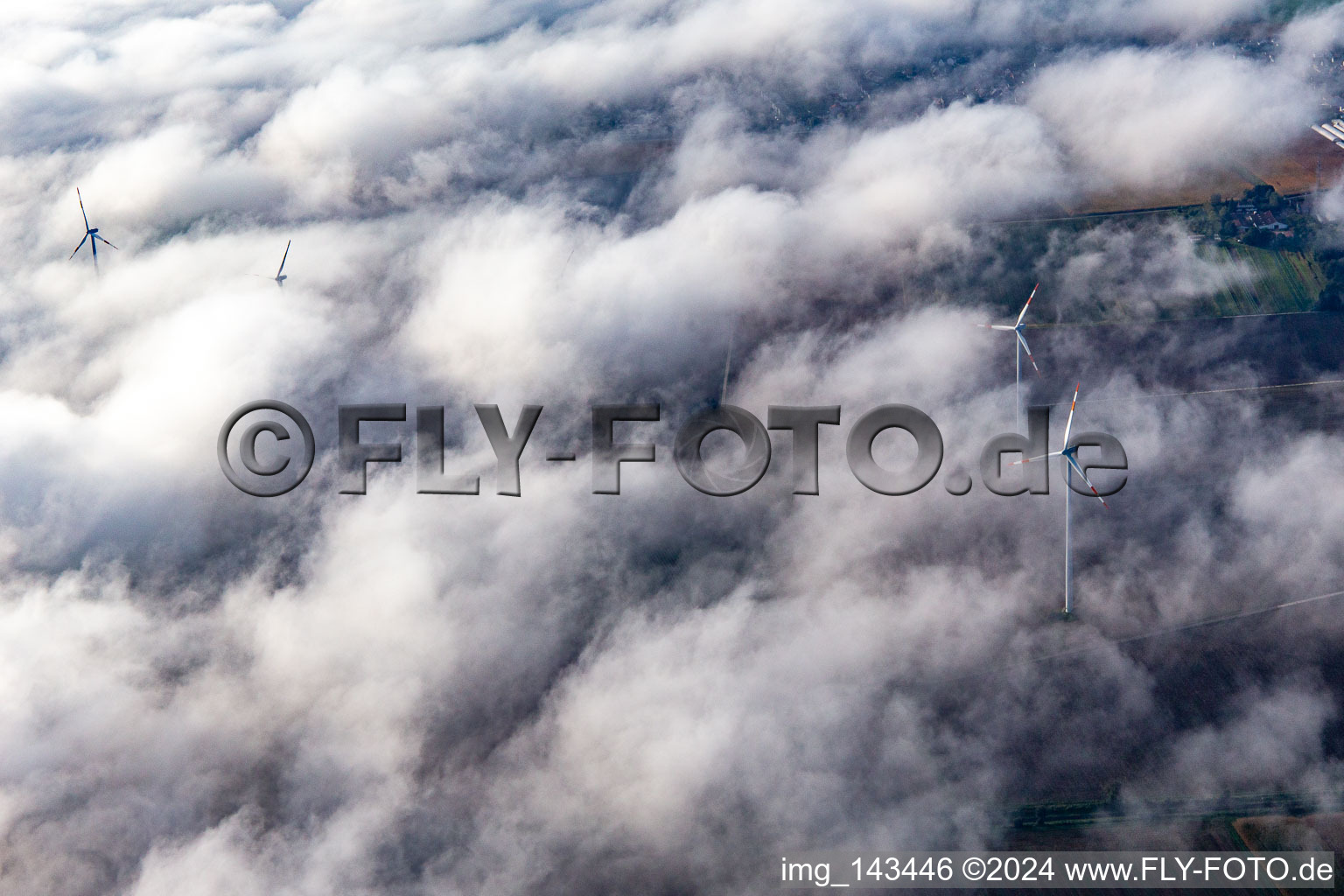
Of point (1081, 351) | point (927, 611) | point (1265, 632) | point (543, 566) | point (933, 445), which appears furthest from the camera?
point (1081, 351)

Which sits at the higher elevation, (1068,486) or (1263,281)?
(1263,281)

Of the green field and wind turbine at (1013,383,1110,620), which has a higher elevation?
the green field

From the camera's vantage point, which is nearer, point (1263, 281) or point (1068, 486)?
point (1068, 486)

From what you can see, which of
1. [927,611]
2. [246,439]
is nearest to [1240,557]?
[927,611]

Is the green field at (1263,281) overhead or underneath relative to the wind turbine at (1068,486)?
overhead

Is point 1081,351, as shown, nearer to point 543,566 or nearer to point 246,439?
point 543,566

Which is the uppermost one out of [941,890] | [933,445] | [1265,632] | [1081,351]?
[1081,351]

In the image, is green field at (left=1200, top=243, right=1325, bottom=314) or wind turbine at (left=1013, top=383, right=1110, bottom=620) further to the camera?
green field at (left=1200, top=243, right=1325, bottom=314)

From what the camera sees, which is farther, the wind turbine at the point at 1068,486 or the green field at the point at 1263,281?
the green field at the point at 1263,281
